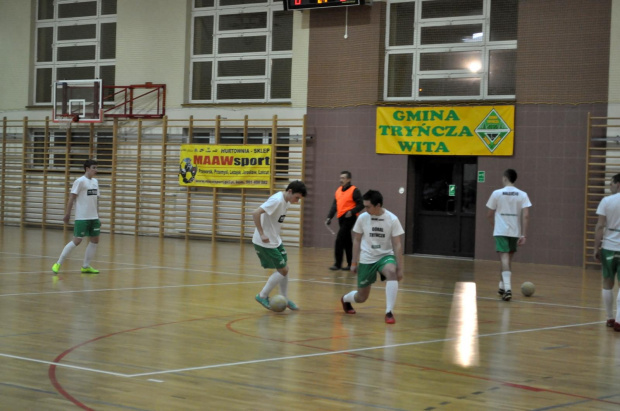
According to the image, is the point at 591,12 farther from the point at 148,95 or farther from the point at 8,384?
the point at 8,384

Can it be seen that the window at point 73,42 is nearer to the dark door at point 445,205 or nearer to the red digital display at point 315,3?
the red digital display at point 315,3

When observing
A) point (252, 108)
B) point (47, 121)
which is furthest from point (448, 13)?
point (47, 121)

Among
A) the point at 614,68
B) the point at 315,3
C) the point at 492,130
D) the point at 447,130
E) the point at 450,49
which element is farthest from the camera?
the point at 315,3

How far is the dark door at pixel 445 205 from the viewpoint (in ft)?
62.8

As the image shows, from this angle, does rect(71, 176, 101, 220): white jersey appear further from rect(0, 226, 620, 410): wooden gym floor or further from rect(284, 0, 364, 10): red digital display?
rect(284, 0, 364, 10): red digital display

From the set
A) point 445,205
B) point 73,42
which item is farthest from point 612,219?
point 73,42

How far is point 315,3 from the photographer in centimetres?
1941

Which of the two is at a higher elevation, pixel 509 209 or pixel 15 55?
pixel 15 55

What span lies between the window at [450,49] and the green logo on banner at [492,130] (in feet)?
1.90

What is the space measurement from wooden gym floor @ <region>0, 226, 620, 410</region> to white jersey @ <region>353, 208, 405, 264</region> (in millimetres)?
723

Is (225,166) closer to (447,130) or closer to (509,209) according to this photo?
(447,130)

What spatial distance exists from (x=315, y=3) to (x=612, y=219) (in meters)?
12.1

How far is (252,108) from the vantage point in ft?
70.6

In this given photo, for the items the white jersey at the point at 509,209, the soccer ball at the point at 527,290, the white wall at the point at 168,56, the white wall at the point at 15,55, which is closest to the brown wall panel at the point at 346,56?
the white wall at the point at 168,56
